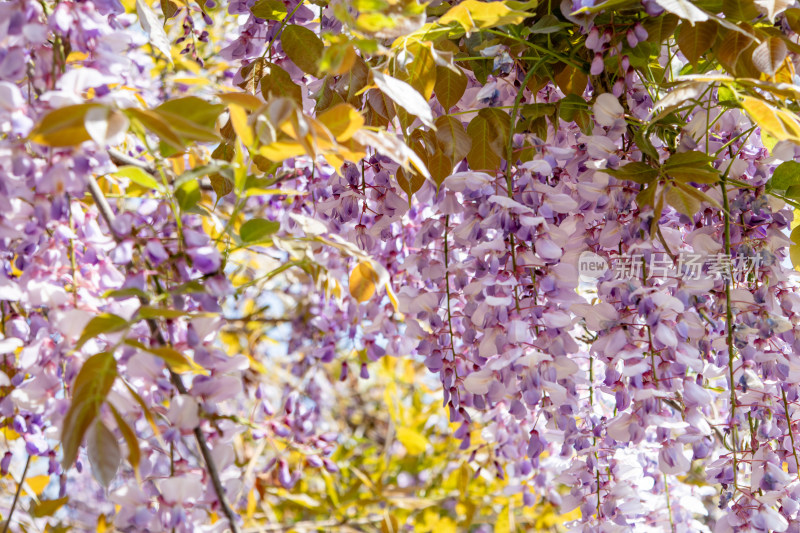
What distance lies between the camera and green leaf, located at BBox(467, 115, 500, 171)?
0.88m

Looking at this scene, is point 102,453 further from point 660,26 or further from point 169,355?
point 660,26

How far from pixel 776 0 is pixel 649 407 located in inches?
17.2

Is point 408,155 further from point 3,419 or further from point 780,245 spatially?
point 3,419

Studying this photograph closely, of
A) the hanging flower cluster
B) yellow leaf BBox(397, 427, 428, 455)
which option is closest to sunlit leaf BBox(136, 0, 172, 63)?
the hanging flower cluster

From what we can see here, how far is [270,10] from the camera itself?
3.31 feet

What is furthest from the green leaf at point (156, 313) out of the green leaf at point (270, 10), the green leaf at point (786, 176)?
the green leaf at point (786, 176)

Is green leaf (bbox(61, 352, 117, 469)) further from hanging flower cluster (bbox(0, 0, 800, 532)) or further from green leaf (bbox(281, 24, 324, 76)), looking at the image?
green leaf (bbox(281, 24, 324, 76))

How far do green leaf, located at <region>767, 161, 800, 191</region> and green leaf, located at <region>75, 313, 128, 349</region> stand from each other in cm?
77

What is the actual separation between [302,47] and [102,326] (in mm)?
524

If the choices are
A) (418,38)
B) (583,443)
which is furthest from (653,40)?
(583,443)

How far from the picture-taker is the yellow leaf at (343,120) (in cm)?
61

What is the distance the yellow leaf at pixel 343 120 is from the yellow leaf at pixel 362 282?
0.19 metres

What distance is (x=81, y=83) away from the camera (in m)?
0.60

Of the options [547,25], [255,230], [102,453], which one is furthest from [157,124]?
[547,25]
